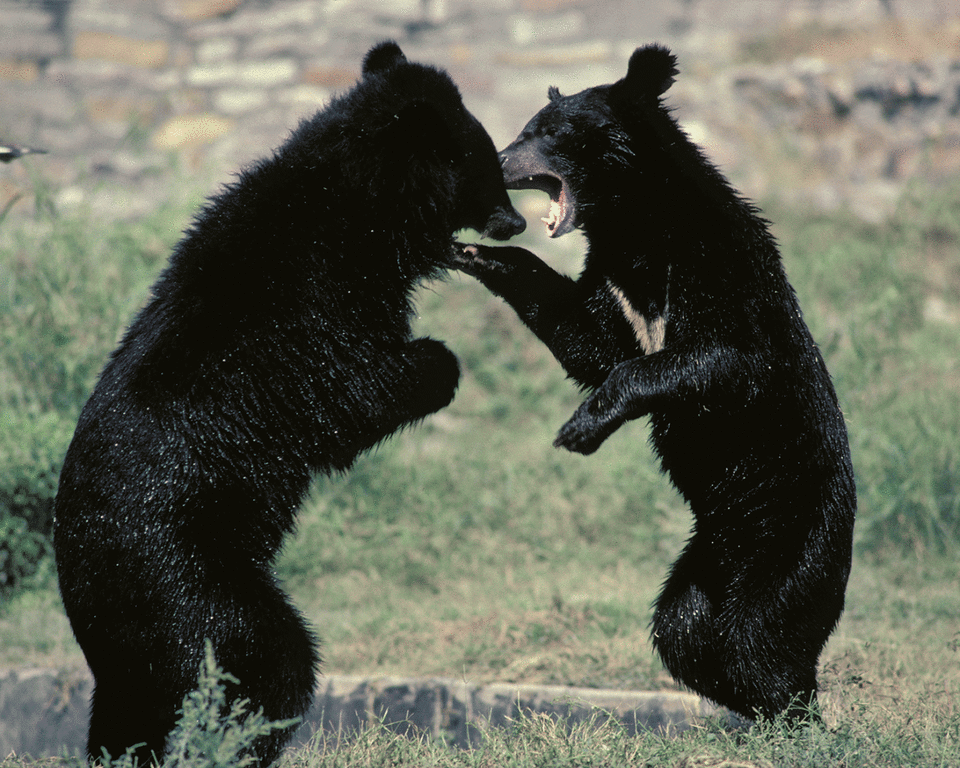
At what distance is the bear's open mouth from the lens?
3277 millimetres

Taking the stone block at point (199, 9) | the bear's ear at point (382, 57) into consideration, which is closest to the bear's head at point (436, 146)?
the bear's ear at point (382, 57)

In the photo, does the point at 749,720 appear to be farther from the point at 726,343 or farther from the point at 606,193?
the point at 606,193

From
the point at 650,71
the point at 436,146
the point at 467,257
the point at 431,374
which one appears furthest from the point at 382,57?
the point at 431,374

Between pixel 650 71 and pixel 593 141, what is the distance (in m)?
0.29

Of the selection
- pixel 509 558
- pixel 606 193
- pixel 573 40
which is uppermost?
pixel 573 40

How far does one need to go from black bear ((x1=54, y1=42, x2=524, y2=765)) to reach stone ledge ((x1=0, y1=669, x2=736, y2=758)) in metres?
1.03

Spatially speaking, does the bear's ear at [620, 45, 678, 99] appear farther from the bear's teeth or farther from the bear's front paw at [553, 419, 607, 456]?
the bear's front paw at [553, 419, 607, 456]

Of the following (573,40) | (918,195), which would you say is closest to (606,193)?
(918,195)

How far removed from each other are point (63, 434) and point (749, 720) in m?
3.60

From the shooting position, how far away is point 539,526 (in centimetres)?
546

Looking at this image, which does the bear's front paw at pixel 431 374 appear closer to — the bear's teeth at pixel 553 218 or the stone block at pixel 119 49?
the bear's teeth at pixel 553 218

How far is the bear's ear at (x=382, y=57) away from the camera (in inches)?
129

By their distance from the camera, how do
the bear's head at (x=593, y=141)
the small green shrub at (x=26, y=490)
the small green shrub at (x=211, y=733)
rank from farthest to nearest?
the small green shrub at (x=26, y=490), the bear's head at (x=593, y=141), the small green shrub at (x=211, y=733)

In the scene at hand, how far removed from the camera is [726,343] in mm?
2871
